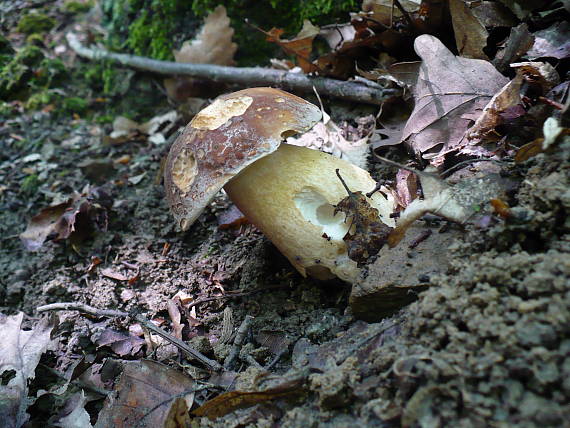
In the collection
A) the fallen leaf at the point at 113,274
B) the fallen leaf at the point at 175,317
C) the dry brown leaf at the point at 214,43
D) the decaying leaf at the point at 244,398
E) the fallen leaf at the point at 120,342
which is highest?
the dry brown leaf at the point at 214,43

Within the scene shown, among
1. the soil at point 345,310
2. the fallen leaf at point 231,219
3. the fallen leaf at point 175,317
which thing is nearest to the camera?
the soil at point 345,310

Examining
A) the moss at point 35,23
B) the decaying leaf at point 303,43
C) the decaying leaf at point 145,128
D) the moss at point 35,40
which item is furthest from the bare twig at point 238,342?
the moss at point 35,23

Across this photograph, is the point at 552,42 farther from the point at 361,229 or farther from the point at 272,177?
the point at 272,177

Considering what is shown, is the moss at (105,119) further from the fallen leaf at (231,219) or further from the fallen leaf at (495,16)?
the fallen leaf at (495,16)

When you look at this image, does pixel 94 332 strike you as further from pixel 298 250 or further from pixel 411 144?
pixel 411 144

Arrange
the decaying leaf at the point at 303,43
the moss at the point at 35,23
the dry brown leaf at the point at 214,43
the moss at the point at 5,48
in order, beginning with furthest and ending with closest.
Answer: the moss at the point at 35,23, the moss at the point at 5,48, the dry brown leaf at the point at 214,43, the decaying leaf at the point at 303,43

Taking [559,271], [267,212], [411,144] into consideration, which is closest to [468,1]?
[411,144]

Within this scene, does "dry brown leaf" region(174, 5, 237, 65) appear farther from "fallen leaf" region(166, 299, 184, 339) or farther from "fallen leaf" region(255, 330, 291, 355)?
"fallen leaf" region(255, 330, 291, 355)
